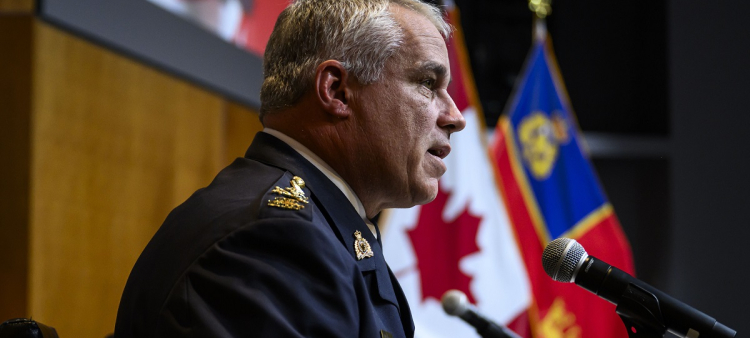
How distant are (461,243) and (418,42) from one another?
2.59m

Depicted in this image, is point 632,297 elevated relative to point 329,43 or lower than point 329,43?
lower

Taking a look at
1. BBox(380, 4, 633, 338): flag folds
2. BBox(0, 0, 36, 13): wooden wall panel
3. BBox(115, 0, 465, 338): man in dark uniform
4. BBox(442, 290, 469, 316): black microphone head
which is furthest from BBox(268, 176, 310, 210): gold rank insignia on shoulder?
BBox(380, 4, 633, 338): flag folds

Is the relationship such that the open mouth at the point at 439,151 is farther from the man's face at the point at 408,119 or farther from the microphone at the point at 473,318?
the microphone at the point at 473,318

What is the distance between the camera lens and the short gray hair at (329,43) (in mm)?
1355

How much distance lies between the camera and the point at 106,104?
8.32 feet

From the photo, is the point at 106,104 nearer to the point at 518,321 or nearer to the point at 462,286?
the point at 462,286

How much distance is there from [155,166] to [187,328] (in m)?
1.90

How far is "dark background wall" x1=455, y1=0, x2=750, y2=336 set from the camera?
4738mm

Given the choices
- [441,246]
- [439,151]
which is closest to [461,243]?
[441,246]

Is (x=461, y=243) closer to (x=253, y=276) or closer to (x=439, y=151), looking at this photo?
(x=439, y=151)

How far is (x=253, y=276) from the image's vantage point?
39.4 inches

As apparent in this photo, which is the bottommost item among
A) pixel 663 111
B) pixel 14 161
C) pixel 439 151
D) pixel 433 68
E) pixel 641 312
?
pixel 663 111

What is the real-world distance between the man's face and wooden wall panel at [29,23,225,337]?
50.3 inches

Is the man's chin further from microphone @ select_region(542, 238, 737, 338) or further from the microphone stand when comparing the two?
the microphone stand
